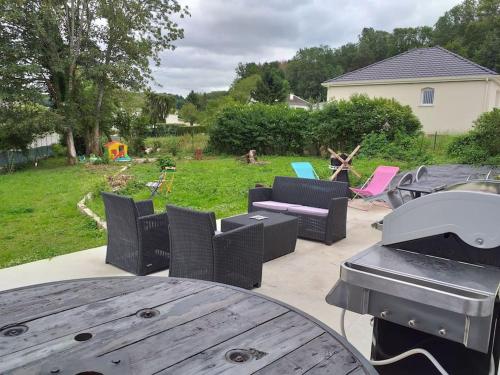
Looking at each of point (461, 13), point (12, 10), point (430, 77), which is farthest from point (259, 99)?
point (461, 13)

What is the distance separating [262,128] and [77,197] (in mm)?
9378

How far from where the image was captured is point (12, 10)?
13.5 meters

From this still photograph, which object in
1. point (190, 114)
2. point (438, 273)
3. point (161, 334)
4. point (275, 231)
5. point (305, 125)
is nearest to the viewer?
point (161, 334)

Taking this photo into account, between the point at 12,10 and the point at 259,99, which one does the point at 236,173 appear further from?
the point at 259,99

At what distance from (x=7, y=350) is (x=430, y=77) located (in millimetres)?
22514

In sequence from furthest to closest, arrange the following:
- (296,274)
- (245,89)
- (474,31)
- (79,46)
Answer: (245,89)
(474,31)
(79,46)
(296,274)

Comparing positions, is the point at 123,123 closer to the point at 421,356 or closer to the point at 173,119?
the point at 421,356

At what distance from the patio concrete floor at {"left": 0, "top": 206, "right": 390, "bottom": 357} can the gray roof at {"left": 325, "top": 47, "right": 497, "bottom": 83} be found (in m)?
18.3

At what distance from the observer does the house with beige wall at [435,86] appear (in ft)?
64.5

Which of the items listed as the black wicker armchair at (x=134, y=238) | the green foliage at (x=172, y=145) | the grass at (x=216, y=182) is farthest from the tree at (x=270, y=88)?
the black wicker armchair at (x=134, y=238)

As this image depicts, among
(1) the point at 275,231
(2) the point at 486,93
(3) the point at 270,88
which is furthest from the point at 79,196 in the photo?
(3) the point at 270,88

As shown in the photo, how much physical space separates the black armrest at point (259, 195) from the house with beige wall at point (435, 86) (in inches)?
576

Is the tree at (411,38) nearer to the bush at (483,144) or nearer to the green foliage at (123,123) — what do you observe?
the bush at (483,144)

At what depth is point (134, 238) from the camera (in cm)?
388
